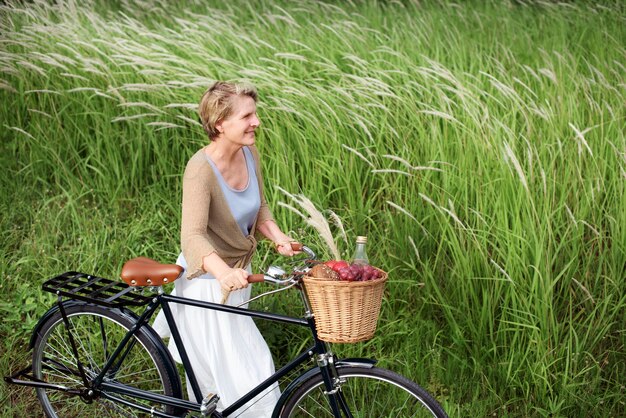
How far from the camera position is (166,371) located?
11.2ft

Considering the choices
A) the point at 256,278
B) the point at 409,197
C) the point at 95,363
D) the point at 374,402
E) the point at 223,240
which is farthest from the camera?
the point at 409,197

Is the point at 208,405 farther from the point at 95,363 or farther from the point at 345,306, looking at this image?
the point at 345,306

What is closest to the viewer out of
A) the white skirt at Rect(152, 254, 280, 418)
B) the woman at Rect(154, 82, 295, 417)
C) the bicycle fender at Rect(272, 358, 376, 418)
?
the bicycle fender at Rect(272, 358, 376, 418)

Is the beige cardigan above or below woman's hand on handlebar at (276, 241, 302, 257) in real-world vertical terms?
above

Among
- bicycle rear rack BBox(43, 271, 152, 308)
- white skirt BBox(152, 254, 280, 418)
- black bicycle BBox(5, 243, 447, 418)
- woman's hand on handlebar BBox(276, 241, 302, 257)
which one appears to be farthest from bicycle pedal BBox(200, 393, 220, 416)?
woman's hand on handlebar BBox(276, 241, 302, 257)

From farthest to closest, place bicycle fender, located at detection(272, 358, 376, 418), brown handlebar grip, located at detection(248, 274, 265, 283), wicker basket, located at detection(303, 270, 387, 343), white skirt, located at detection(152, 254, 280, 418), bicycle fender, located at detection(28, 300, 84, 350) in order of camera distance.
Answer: bicycle fender, located at detection(28, 300, 84, 350)
white skirt, located at detection(152, 254, 280, 418)
bicycle fender, located at detection(272, 358, 376, 418)
brown handlebar grip, located at detection(248, 274, 265, 283)
wicker basket, located at detection(303, 270, 387, 343)

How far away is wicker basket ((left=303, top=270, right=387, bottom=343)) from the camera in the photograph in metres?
2.71

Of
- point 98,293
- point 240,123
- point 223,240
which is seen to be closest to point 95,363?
point 98,293

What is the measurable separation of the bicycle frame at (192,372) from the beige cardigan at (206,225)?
0.20 m

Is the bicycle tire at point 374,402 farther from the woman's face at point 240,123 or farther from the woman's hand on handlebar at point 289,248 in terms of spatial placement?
the woman's face at point 240,123

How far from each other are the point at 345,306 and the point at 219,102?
943 millimetres

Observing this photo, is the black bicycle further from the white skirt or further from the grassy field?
the grassy field

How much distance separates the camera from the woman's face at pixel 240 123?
3.15 meters

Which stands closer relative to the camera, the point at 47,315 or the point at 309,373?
the point at 309,373
